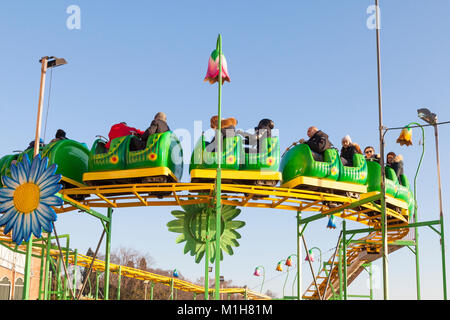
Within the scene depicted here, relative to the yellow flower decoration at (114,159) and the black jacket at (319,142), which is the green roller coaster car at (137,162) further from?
the black jacket at (319,142)

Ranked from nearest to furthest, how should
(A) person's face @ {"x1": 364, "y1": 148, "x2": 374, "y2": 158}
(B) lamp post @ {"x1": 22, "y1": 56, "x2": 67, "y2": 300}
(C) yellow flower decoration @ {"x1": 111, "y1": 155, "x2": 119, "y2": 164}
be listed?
(B) lamp post @ {"x1": 22, "y1": 56, "x2": 67, "y2": 300} < (C) yellow flower decoration @ {"x1": 111, "y1": 155, "x2": 119, "y2": 164} < (A) person's face @ {"x1": 364, "y1": 148, "x2": 374, "y2": 158}

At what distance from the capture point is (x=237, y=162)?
13.5m

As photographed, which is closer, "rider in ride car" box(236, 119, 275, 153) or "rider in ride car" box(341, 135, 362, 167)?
"rider in ride car" box(236, 119, 275, 153)

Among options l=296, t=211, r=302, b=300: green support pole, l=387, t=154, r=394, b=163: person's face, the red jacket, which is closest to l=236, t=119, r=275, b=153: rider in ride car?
the red jacket

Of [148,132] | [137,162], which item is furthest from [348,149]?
[137,162]

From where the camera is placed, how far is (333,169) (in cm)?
1411

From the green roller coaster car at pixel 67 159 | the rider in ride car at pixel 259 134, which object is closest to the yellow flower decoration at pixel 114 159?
the green roller coaster car at pixel 67 159

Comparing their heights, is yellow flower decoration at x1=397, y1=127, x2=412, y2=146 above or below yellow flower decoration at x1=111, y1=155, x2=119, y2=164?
above

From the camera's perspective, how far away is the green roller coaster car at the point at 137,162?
1328cm

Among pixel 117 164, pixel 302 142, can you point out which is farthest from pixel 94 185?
pixel 302 142

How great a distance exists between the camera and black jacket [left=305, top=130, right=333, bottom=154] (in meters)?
14.2

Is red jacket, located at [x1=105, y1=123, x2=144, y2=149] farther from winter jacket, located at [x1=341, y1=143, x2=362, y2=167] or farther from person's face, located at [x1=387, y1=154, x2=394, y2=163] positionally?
person's face, located at [x1=387, y1=154, x2=394, y2=163]

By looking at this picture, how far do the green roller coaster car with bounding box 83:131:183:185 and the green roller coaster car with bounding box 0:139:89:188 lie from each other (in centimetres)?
→ 70
